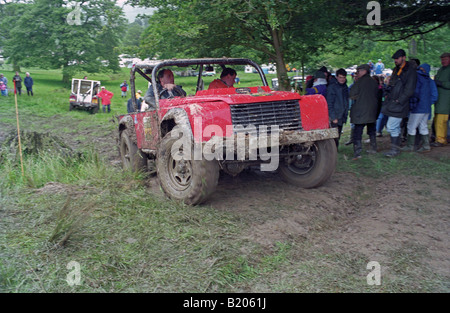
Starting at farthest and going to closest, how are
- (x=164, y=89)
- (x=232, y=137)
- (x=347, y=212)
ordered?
(x=164, y=89)
(x=347, y=212)
(x=232, y=137)

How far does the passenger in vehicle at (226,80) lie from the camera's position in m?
6.99

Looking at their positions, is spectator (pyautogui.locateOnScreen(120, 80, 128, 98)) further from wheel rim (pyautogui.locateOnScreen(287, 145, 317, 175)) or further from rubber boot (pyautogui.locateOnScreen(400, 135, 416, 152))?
wheel rim (pyautogui.locateOnScreen(287, 145, 317, 175))

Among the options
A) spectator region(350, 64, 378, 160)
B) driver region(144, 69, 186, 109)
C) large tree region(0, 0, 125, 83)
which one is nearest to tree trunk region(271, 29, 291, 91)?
spectator region(350, 64, 378, 160)

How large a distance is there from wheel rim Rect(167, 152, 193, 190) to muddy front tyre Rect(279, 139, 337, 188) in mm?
1471

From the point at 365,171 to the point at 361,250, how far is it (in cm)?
357

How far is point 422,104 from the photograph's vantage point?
28.1 feet

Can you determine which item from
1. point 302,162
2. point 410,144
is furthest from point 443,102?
point 302,162

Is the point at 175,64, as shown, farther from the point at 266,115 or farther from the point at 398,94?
the point at 398,94

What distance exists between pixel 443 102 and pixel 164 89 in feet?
19.5

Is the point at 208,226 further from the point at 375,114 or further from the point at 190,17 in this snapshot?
the point at 375,114

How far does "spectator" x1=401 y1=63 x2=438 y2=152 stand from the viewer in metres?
8.56

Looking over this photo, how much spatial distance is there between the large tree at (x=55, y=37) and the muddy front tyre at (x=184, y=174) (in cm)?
2959

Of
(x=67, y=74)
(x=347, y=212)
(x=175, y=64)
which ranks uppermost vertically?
(x=67, y=74)

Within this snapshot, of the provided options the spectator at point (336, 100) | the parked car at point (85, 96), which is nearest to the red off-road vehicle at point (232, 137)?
the spectator at point (336, 100)
